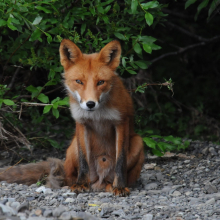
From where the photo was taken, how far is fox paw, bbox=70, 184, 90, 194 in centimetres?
429

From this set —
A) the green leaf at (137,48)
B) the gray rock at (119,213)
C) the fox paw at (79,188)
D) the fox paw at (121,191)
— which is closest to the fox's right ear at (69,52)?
the green leaf at (137,48)

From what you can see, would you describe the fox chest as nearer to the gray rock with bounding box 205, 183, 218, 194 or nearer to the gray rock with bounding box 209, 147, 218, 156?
the gray rock with bounding box 205, 183, 218, 194

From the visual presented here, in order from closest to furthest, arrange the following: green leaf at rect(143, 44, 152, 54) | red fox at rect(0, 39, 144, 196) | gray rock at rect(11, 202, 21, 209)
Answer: gray rock at rect(11, 202, 21, 209) < red fox at rect(0, 39, 144, 196) < green leaf at rect(143, 44, 152, 54)

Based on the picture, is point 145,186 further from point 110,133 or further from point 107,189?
point 110,133

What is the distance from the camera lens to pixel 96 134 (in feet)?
15.0

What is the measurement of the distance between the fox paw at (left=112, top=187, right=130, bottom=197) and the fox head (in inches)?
38.1

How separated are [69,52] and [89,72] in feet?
1.25

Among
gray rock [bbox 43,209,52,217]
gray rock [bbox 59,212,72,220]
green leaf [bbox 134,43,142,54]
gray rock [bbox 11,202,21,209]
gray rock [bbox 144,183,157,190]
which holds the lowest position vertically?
gray rock [bbox 144,183,157,190]

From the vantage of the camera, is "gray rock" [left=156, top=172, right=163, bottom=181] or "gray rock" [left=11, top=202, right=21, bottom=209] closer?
"gray rock" [left=11, top=202, right=21, bottom=209]

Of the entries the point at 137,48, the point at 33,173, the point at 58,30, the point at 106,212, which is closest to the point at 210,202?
the point at 106,212

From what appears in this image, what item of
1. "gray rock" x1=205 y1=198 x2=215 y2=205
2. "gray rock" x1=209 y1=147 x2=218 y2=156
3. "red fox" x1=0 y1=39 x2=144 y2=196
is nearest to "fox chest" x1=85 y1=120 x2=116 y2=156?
"red fox" x1=0 y1=39 x2=144 y2=196

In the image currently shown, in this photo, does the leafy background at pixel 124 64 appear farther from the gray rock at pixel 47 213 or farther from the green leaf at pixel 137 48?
the gray rock at pixel 47 213

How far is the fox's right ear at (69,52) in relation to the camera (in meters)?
4.22

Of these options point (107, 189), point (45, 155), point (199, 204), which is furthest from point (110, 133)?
point (45, 155)
